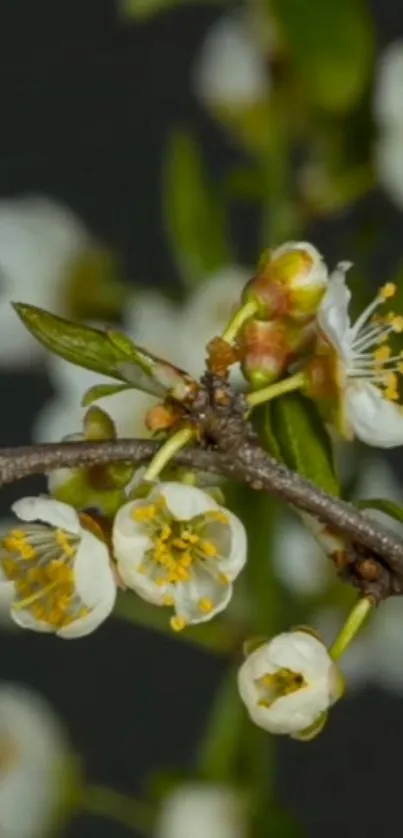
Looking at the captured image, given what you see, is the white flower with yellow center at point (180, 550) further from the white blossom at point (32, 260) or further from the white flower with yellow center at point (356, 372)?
the white blossom at point (32, 260)

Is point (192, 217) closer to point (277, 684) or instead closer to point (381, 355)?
point (381, 355)

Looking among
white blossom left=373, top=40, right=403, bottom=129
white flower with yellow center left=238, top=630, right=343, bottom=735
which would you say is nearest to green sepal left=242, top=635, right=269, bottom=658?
white flower with yellow center left=238, top=630, right=343, bottom=735

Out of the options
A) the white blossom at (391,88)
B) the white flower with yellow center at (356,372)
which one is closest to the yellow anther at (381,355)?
the white flower with yellow center at (356,372)

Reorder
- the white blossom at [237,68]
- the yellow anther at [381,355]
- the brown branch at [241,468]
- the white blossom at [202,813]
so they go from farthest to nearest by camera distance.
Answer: the white blossom at [237,68] → the white blossom at [202,813] → the yellow anther at [381,355] → the brown branch at [241,468]

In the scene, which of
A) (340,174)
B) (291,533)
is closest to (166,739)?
(291,533)

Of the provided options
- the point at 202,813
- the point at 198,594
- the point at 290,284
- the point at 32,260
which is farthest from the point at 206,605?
the point at 32,260

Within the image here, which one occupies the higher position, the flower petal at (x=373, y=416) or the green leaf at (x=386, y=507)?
the flower petal at (x=373, y=416)

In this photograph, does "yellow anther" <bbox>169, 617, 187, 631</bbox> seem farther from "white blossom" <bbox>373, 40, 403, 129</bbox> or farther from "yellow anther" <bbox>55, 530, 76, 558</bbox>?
"white blossom" <bbox>373, 40, 403, 129</bbox>

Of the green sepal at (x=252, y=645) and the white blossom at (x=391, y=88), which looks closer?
the green sepal at (x=252, y=645)
